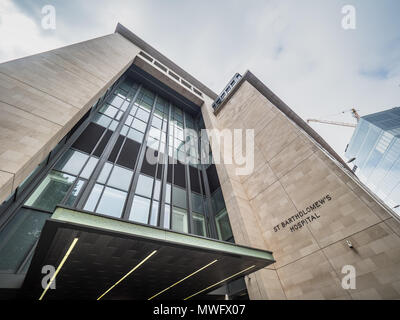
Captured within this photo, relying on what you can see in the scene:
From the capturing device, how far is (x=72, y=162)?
9.86 m

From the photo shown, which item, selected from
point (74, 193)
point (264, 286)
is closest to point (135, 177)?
point (74, 193)

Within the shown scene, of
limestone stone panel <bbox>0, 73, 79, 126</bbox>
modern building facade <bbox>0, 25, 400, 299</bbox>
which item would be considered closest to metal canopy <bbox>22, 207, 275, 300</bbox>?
modern building facade <bbox>0, 25, 400, 299</bbox>

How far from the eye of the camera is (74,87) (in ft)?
32.4

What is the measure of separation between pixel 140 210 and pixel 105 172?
125 inches

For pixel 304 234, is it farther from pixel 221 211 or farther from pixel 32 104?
pixel 32 104

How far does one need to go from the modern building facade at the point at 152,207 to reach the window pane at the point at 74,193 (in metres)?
0.07

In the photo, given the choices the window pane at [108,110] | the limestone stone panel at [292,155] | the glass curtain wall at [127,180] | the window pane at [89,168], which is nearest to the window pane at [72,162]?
the glass curtain wall at [127,180]

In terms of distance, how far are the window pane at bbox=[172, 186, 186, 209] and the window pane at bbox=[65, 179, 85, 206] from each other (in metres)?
5.52

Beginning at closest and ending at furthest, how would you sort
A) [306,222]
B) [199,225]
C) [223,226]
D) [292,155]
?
1. [306,222]
2. [292,155]
3. [199,225]
4. [223,226]

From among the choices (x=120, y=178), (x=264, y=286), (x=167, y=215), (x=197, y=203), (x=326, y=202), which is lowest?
(x=264, y=286)

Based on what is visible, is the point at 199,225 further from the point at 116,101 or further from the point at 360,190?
the point at 116,101

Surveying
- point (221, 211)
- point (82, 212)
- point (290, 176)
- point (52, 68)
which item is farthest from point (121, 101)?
point (290, 176)

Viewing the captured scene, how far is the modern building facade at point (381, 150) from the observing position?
107 meters
